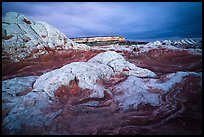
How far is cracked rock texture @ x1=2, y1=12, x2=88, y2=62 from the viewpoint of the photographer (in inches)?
511

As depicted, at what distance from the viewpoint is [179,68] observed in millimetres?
11125

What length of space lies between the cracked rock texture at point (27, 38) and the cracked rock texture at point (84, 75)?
5.37 meters

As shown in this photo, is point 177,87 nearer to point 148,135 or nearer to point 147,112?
point 147,112

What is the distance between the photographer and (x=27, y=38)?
544 inches

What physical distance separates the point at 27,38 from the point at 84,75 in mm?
7470

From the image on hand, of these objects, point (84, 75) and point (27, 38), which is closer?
point (84, 75)

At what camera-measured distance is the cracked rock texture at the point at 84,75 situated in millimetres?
7687

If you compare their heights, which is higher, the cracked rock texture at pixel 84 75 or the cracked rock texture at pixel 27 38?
the cracked rock texture at pixel 27 38

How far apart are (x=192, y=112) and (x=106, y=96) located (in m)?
2.96

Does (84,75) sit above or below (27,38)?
below

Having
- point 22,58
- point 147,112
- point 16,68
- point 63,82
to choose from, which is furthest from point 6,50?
point 147,112

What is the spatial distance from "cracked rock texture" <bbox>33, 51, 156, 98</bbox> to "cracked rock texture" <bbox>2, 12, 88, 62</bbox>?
537 centimetres

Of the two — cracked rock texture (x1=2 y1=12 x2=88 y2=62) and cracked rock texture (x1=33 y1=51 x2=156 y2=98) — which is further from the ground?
cracked rock texture (x1=2 y1=12 x2=88 y2=62)

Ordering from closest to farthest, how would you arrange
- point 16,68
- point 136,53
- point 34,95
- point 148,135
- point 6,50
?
1. point 148,135
2. point 34,95
3. point 16,68
4. point 6,50
5. point 136,53
